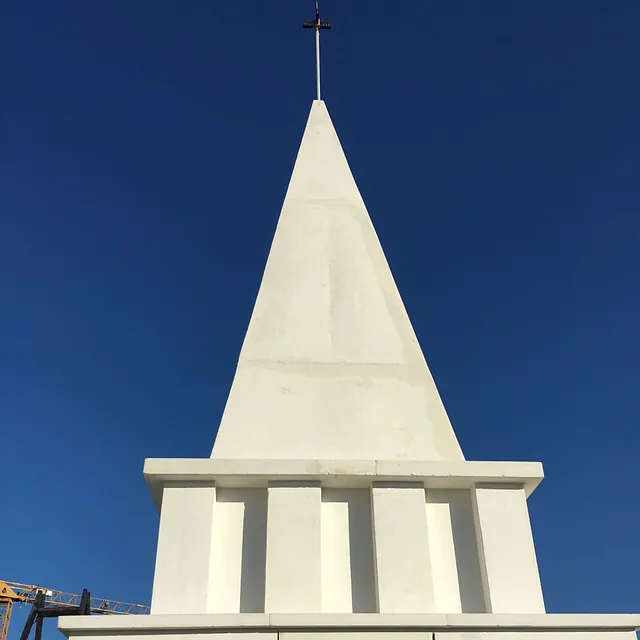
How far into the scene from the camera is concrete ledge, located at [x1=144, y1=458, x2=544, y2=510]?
4402 millimetres

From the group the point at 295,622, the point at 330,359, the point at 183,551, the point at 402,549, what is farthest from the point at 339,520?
the point at 330,359

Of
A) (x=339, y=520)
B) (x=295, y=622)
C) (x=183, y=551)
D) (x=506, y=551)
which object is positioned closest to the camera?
(x=295, y=622)

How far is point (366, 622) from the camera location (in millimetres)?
3865

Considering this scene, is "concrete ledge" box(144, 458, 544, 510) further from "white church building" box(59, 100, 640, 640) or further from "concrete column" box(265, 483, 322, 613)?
"concrete column" box(265, 483, 322, 613)

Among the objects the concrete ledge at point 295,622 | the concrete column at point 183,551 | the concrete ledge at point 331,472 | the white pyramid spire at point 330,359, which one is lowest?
the concrete ledge at point 295,622

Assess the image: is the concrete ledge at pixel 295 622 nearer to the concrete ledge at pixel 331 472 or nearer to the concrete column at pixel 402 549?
the concrete column at pixel 402 549

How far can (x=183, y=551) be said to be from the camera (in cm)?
421

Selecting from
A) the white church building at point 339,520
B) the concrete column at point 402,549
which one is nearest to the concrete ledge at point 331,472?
the white church building at point 339,520

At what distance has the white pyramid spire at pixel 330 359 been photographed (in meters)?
5.02

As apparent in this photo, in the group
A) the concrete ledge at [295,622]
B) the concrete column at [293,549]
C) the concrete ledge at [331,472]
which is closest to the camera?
the concrete ledge at [295,622]

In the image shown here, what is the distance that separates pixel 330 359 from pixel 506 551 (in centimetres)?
202

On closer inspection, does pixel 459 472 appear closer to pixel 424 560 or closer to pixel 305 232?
pixel 424 560

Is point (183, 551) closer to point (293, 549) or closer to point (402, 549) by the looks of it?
point (293, 549)

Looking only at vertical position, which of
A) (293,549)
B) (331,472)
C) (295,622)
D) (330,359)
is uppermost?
(330,359)
